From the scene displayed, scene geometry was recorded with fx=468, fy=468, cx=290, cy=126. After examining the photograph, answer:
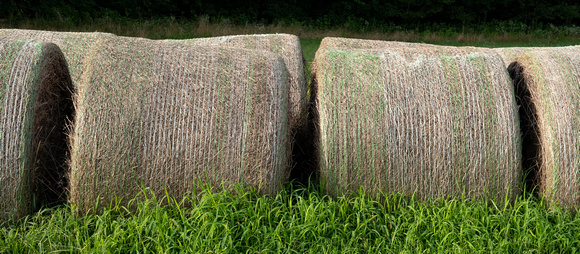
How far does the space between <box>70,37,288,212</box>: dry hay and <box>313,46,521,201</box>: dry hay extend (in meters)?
0.39

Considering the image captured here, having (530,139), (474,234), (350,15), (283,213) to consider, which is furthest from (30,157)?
(350,15)

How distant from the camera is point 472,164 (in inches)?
130

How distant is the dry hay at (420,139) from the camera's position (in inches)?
130

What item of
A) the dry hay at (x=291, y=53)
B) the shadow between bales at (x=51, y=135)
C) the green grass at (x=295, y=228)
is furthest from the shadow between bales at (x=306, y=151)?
the shadow between bales at (x=51, y=135)

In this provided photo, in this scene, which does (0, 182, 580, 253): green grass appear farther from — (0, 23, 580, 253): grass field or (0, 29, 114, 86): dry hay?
(0, 29, 114, 86): dry hay

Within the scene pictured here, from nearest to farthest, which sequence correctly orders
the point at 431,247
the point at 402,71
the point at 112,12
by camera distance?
1. the point at 431,247
2. the point at 402,71
3. the point at 112,12

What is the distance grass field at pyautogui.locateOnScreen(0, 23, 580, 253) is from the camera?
9.49ft

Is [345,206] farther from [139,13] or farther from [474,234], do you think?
[139,13]

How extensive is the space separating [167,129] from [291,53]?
2.23 m

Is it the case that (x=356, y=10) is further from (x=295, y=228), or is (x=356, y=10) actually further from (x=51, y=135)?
(x=295, y=228)

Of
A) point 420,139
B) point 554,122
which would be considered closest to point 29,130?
point 420,139

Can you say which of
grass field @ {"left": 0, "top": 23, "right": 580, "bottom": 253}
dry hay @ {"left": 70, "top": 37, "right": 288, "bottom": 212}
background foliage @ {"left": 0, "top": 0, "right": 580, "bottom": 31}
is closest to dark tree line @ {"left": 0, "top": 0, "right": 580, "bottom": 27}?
background foliage @ {"left": 0, "top": 0, "right": 580, "bottom": 31}

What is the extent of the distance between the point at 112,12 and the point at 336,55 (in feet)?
52.2

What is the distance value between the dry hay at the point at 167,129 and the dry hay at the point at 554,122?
6.18 feet
